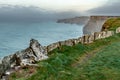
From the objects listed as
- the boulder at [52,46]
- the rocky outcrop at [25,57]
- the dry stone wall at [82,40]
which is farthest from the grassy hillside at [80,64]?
the rocky outcrop at [25,57]

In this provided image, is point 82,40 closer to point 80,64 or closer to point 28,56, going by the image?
point 80,64

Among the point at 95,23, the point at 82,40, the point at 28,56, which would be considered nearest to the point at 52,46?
the point at 28,56

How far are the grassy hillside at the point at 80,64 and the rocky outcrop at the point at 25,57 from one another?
822 millimetres

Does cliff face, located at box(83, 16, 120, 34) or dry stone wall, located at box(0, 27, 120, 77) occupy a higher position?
dry stone wall, located at box(0, 27, 120, 77)

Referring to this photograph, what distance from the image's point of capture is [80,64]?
92.8 ft

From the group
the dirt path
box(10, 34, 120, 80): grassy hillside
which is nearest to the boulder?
box(10, 34, 120, 80): grassy hillside

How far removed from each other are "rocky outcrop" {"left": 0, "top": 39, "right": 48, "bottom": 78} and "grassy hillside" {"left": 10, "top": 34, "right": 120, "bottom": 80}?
822 mm

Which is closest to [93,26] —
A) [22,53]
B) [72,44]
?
[72,44]

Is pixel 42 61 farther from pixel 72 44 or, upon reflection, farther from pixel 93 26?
pixel 93 26

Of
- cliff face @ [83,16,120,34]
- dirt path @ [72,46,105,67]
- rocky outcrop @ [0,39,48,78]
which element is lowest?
cliff face @ [83,16,120,34]

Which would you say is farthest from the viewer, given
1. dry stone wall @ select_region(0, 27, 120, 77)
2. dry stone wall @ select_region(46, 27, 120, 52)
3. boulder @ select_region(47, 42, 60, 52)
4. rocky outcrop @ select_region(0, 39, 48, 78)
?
dry stone wall @ select_region(46, 27, 120, 52)

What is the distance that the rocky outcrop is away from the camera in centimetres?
2720

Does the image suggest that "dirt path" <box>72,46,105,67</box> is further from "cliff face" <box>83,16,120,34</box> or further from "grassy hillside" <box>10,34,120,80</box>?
"cliff face" <box>83,16,120,34</box>

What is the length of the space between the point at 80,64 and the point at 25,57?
396 centimetres
